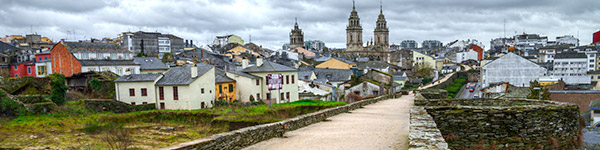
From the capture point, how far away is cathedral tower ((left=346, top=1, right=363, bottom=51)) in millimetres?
114250

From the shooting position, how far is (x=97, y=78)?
106ft

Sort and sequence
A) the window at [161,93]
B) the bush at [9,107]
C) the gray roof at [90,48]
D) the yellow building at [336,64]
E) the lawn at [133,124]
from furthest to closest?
the yellow building at [336,64] → the gray roof at [90,48] → the window at [161,93] → the bush at [9,107] → the lawn at [133,124]

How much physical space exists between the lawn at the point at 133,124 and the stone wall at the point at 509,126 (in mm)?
7818

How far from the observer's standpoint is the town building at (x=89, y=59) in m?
36.8

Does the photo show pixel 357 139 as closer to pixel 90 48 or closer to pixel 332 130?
pixel 332 130

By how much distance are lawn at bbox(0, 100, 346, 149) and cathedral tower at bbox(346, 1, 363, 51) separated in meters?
92.7

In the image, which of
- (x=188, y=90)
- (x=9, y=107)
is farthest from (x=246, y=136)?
(x=9, y=107)

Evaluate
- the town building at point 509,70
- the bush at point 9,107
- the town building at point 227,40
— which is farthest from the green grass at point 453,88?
the town building at point 227,40

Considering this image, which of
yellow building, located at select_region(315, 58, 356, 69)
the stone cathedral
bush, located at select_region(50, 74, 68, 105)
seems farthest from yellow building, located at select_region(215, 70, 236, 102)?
the stone cathedral

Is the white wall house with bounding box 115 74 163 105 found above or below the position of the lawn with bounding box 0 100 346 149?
above

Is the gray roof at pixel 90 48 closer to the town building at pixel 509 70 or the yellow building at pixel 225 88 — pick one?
the yellow building at pixel 225 88

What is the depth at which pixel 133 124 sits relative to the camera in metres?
24.8

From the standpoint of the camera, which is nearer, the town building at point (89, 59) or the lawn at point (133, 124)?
the lawn at point (133, 124)

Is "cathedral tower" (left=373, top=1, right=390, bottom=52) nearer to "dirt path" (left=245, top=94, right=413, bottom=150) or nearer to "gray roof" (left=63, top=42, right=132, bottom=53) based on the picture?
"gray roof" (left=63, top=42, right=132, bottom=53)
